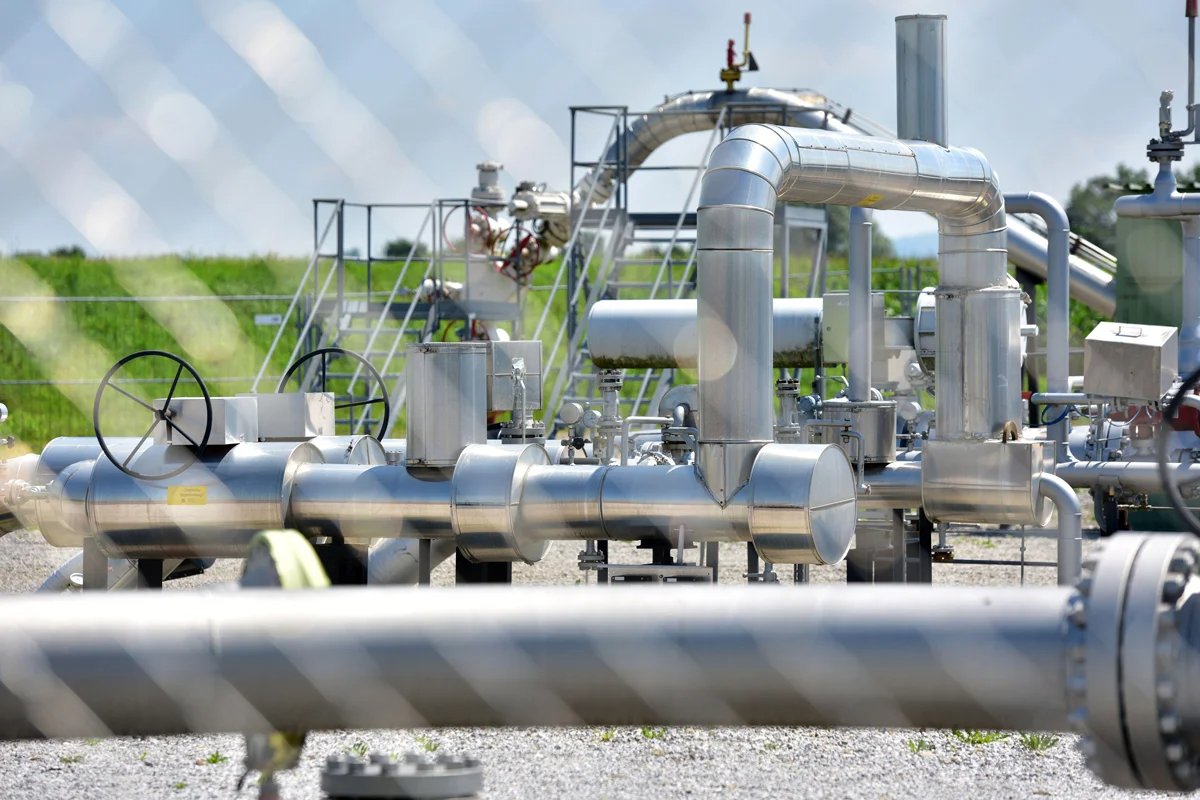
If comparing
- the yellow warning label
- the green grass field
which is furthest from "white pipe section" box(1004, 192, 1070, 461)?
the yellow warning label

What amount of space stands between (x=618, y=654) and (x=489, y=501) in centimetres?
276

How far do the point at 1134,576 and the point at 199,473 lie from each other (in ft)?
10.4

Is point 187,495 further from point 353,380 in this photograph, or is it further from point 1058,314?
point 1058,314

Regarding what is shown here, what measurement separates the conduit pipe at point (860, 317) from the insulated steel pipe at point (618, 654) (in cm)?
450

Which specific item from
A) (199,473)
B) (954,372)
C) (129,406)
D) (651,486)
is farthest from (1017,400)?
(129,406)

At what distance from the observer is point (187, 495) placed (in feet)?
12.4

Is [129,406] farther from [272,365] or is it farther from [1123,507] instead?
[272,365]

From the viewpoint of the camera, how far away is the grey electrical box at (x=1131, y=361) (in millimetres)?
4645

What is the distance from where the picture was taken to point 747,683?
95 centimetres

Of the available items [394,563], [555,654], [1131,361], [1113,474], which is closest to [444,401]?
[394,563]

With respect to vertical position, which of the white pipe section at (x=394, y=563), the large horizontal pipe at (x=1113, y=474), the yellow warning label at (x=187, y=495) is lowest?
the white pipe section at (x=394, y=563)

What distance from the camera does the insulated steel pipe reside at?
95 cm

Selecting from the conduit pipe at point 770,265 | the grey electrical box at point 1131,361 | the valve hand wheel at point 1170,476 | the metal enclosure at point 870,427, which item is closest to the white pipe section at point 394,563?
the conduit pipe at point 770,265

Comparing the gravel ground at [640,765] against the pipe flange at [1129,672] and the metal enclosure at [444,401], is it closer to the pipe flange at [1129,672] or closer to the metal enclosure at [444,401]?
the metal enclosure at [444,401]
